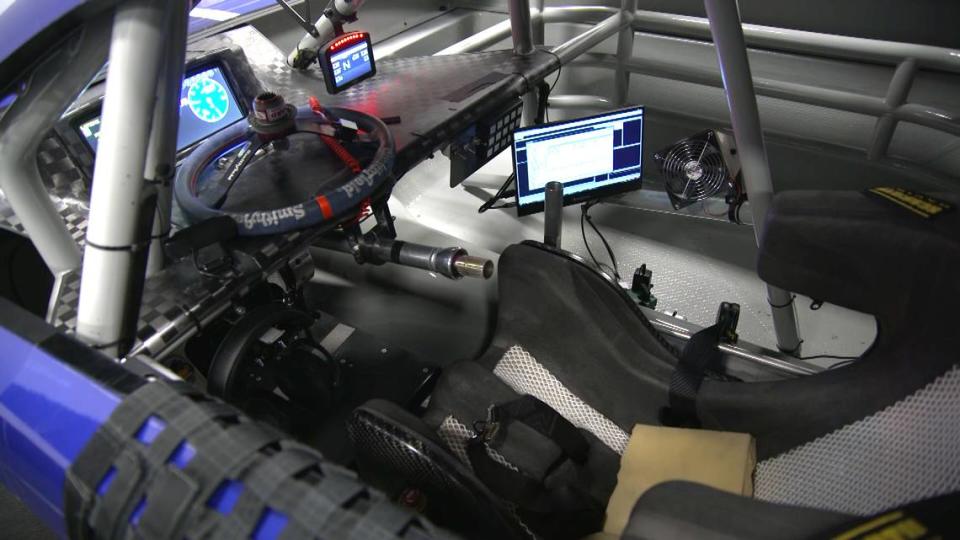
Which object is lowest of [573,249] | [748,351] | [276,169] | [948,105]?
[573,249]

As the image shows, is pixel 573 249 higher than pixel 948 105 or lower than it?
lower

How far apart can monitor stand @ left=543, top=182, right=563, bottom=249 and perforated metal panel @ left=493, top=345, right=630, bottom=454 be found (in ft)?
1.08

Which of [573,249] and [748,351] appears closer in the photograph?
[748,351]

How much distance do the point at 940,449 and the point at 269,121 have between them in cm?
104

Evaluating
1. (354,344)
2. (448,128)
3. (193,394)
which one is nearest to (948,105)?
(448,128)

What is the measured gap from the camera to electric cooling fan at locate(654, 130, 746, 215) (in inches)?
75.4

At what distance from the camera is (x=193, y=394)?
57cm

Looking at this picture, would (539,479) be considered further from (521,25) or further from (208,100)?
(521,25)

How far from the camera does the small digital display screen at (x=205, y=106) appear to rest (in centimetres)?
Answer: 123

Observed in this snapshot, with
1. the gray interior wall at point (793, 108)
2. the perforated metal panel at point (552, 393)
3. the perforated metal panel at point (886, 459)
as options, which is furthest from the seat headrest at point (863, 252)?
the gray interior wall at point (793, 108)

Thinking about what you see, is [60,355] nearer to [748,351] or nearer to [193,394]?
[193,394]

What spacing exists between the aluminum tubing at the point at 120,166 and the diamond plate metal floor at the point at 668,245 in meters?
1.38

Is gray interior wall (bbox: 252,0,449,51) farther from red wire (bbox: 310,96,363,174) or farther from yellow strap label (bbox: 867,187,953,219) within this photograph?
yellow strap label (bbox: 867,187,953,219)

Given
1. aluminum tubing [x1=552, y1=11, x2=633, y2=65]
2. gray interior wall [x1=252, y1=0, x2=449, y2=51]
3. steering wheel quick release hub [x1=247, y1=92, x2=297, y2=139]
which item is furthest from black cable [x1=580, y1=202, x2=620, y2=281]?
steering wheel quick release hub [x1=247, y1=92, x2=297, y2=139]
